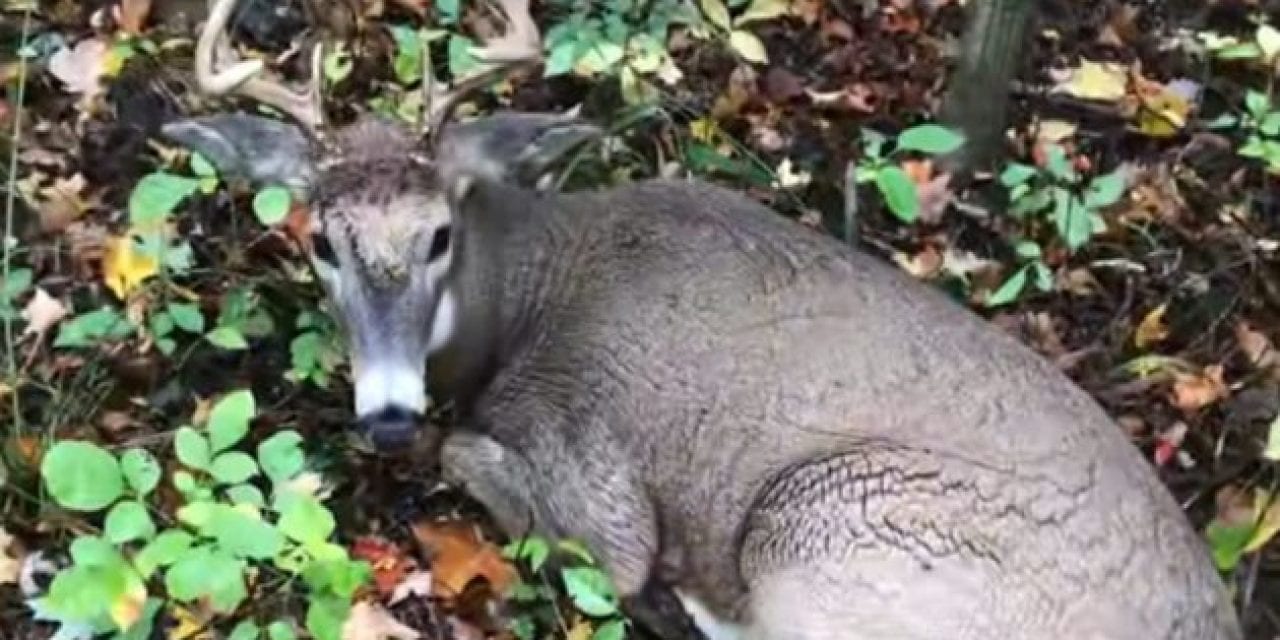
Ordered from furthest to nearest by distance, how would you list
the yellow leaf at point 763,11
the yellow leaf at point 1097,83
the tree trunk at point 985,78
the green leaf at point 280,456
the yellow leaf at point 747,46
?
the yellow leaf at point 763,11 → the yellow leaf at point 1097,83 → the yellow leaf at point 747,46 → the tree trunk at point 985,78 → the green leaf at point 280,456

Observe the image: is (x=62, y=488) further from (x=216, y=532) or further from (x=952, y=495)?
(x=952, y=495)

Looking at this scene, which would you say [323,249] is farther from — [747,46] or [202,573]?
[747,46]

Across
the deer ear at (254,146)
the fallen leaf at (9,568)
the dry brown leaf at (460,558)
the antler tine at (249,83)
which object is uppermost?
the antler tine at (249,83)

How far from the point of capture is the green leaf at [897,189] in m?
6.65

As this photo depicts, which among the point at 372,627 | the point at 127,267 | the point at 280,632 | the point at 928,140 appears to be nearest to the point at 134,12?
the point at 127,267

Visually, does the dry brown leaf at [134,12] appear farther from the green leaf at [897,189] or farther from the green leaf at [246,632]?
the green leaf at [246,632]

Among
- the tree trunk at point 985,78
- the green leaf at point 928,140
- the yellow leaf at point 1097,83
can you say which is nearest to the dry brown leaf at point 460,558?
the green leaf at point 928,140

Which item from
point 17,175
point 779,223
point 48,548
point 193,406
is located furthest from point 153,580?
point 17,175

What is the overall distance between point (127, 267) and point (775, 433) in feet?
6.75

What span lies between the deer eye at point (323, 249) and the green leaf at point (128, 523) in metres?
0.87

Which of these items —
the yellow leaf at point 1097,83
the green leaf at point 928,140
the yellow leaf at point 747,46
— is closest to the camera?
the green leaf at point 928,140

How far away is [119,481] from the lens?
16.9 feet

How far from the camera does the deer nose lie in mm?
5574

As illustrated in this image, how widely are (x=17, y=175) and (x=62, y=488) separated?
2.81 metres
